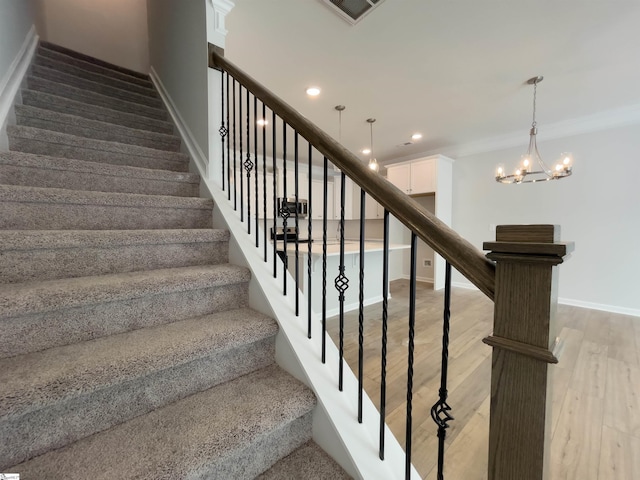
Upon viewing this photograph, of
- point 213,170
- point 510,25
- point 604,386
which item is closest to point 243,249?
point 213,170

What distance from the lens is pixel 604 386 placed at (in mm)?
2059

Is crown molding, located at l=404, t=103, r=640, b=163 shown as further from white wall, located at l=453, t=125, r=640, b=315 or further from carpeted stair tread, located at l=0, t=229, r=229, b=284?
carpeted stair tread, located at l=0, t=229, r=229, b=284

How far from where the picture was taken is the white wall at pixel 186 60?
1.93m

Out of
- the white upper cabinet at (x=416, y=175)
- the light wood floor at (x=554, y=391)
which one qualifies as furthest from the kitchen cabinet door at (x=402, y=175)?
the light wood floor at (x=554, y=391)

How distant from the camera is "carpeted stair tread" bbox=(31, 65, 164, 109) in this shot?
248 cm

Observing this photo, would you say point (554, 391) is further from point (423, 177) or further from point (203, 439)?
point (423, 177)

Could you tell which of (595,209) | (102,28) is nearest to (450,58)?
(595,209)

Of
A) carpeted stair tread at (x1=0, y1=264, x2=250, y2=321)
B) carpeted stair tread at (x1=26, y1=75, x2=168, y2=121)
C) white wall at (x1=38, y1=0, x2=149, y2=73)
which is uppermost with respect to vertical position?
white wall at (x1=38, y1=0, x2=149, y2=73)

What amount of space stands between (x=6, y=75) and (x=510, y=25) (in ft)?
11.6

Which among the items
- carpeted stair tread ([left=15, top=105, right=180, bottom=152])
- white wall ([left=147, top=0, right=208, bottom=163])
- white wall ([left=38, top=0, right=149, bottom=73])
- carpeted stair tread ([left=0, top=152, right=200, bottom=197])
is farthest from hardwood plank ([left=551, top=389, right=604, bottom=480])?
white wall ([left=38, top=0, right=149, bottom=73])

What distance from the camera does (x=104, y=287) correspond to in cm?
100

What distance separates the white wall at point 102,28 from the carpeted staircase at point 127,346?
11.4 feet

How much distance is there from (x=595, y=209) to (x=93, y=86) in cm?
636

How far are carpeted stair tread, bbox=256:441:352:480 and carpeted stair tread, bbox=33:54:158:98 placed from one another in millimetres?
3781
